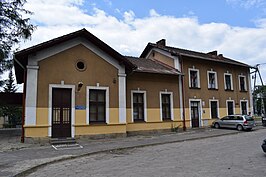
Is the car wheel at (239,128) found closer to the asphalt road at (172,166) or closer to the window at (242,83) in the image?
the window at (242,83)

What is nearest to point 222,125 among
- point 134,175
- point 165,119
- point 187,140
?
point 165,119

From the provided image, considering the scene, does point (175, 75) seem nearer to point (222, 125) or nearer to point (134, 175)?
point (222, 125)

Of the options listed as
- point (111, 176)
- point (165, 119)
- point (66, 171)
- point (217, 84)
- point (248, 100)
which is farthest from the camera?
point (248, 100)

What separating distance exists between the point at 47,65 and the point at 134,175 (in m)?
10.3

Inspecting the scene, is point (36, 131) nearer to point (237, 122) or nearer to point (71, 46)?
point (71, 46)

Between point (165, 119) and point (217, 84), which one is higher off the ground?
point (217, 84)

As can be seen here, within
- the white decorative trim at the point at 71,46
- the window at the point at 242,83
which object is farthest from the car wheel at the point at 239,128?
the white decorative trim at the point at 71,46

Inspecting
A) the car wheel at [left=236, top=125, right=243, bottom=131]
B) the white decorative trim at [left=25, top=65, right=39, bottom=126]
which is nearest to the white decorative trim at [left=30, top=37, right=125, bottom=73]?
the white decorative trim at [left=25, top=65, right=39, bottom=126]

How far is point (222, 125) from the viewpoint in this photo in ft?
77.0

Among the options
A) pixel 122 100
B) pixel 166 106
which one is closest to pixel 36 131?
pixel 122 100

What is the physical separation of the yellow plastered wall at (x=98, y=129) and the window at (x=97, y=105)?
51cm

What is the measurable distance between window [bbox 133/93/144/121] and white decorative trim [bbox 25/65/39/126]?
24.8ft

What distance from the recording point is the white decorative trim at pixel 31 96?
1464 cm

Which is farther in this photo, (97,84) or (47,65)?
(97,84)
